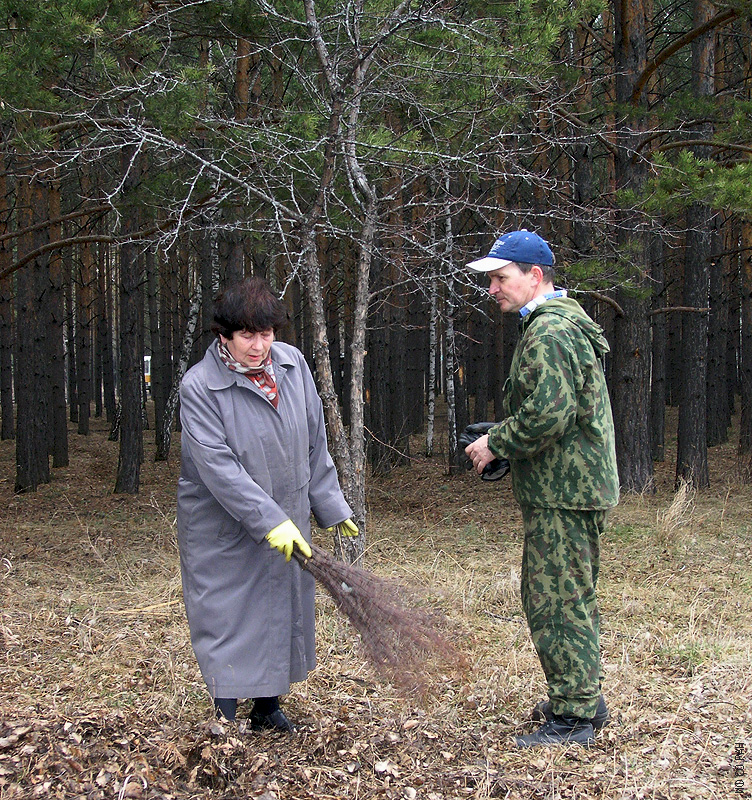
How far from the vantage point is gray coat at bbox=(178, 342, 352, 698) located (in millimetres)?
3254

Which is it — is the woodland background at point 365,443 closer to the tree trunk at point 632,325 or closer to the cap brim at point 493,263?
the tree trunk at point 632,325

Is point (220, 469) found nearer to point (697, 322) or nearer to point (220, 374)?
point (220, 374)

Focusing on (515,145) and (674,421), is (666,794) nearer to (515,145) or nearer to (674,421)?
(515,145)

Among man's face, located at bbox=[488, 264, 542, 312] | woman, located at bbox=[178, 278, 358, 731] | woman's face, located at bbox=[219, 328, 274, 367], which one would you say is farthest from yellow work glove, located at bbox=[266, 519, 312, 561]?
man's face, located at bbox=[488, 264, 542, 312]

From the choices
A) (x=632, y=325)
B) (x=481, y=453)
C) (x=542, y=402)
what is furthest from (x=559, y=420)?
(x=632, y=325)

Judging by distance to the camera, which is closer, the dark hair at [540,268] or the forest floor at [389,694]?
the forest floor at [389,694]

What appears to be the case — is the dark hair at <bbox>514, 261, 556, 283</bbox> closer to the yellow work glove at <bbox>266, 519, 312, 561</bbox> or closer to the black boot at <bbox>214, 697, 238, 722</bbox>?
the yellow work glove at <bbox>266, 519, 312, 561</bbox>

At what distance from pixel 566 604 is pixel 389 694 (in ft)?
4.28

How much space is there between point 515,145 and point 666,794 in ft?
21.3

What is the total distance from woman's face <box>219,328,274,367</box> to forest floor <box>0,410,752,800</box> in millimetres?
1522

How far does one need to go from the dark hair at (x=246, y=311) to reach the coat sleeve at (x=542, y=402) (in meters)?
1.04

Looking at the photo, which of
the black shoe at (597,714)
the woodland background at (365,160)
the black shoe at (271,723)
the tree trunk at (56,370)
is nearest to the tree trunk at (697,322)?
the woodland background at (365,160)

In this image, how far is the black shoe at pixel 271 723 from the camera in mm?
3600

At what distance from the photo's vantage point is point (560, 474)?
133 inches
